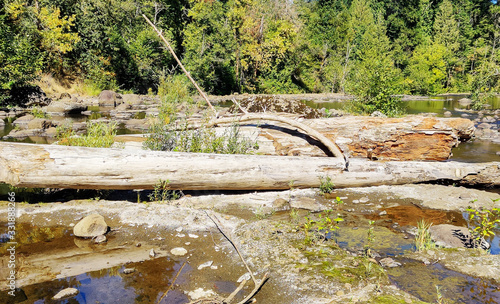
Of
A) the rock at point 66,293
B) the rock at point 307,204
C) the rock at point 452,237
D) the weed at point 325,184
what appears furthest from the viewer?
the weed at point 325,184

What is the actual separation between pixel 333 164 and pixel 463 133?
13.3ft

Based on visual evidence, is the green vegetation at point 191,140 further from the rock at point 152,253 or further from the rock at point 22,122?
the rock at point 22,122

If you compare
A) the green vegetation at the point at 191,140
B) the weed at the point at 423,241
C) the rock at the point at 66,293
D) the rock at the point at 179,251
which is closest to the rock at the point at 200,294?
the rock at the point at 179,251

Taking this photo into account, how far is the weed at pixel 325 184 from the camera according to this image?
7.08 metres

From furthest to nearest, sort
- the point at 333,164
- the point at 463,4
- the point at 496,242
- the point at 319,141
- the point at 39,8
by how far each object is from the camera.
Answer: the point at 463,4, the point at 39,8, the point at 319,141, the point at 333,164, the point at 496,242

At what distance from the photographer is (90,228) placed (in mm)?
4844

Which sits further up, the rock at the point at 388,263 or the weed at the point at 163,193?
the weed at the point at 163,193

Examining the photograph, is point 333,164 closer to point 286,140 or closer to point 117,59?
point 286,140

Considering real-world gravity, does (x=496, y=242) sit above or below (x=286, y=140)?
below

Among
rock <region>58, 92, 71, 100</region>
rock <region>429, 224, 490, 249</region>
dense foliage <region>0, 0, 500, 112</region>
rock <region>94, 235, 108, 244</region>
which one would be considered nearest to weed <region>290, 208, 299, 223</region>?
rock <region>429, 224, 490, 249</region>

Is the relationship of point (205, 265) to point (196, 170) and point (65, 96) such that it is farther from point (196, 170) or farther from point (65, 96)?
point (65, 96)

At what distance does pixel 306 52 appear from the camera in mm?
39781

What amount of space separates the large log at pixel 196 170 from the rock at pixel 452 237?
7.02ft

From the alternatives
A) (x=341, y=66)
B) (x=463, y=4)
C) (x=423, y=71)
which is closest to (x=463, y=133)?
(x=341, y=66)
